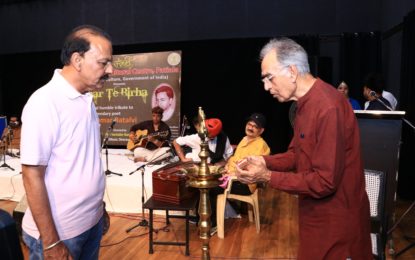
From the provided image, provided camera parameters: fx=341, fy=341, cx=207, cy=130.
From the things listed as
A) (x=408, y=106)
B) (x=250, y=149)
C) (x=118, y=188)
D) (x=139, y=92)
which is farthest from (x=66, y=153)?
(x=139, y=92)

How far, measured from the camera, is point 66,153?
1.31 metres

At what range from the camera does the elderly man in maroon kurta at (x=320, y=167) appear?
1.35 metres

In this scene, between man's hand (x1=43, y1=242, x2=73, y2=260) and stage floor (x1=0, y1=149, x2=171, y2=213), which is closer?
man's hand (x1=43, y1=242, x2=73, y2=260)

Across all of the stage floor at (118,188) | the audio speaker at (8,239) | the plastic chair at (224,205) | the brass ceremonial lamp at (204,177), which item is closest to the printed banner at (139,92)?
the stage floor at (118,188)

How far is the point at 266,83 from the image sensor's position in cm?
155

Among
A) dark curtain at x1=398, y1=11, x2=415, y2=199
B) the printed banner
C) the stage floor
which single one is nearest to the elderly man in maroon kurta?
the stage floor

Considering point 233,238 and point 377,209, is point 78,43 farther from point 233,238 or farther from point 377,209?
point 233,238

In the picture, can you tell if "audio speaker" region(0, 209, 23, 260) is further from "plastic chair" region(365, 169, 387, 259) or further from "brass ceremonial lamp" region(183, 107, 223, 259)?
"plastic chair" region(365, 169, 387, 259)

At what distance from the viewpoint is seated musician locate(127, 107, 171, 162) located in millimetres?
5734

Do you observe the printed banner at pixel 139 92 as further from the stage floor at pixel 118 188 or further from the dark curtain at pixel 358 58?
the dark curtain at pixel 358 58

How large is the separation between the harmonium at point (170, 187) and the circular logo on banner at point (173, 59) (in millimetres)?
4101

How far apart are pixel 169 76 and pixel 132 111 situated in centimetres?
117

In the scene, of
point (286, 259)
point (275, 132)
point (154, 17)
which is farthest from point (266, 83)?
point (154, 17)

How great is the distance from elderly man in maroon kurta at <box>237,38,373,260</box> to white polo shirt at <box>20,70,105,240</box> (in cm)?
66
